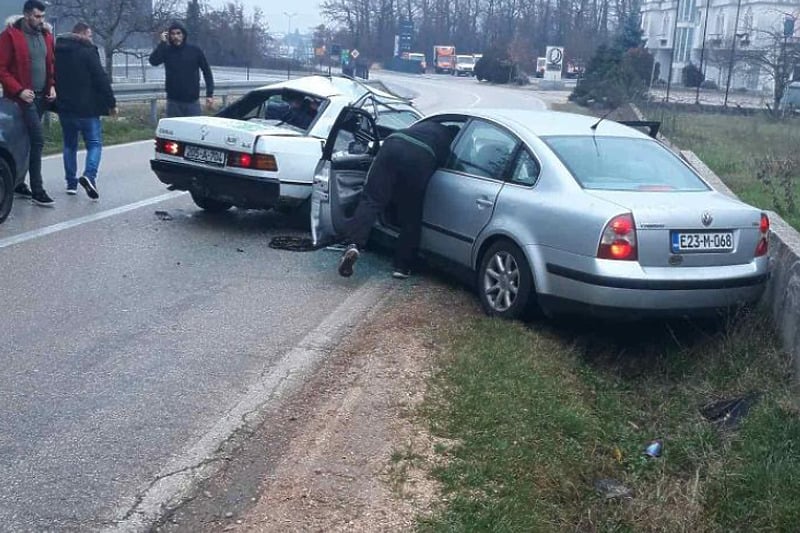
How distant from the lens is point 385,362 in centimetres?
611

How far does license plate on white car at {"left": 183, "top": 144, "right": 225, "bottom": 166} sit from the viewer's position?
Result: 9.74 meters

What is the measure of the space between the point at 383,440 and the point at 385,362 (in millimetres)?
1180

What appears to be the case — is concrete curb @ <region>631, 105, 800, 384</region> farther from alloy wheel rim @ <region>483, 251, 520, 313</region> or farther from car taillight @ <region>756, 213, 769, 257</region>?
alloy wheel rim @ <region>483, 251, 520, 313</region>

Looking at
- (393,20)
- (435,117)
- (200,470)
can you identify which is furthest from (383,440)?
(393,20)

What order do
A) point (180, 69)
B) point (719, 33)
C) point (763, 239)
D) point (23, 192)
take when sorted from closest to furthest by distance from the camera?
1. point (763, 239)
2. point (23, 192)
3. point (180, 69)
4. point (719, 33)

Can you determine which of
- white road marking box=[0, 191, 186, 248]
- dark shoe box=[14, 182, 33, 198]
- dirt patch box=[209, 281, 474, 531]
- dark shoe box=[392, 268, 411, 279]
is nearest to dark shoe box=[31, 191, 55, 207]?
dark shoe box=[14, 182, 33, 198]

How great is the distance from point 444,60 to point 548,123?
279 feet

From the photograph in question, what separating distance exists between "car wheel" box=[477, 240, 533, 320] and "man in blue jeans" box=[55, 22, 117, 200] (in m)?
5.73

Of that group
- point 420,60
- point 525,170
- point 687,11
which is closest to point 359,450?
point 525,170

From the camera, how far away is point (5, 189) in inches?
387

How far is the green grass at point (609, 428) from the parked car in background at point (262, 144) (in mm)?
3233

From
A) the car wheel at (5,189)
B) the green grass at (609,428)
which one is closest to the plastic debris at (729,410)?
the green grass at (609,428)

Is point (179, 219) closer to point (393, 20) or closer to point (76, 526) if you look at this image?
point (76, 526)

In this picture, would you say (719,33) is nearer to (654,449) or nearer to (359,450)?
(654,449)
